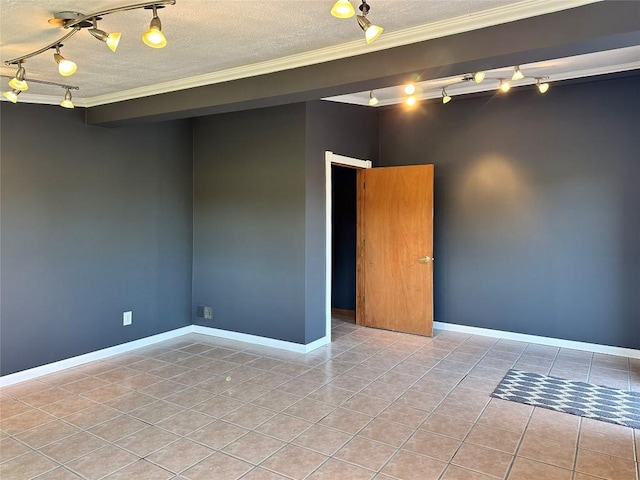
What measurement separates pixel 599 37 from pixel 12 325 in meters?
4.45

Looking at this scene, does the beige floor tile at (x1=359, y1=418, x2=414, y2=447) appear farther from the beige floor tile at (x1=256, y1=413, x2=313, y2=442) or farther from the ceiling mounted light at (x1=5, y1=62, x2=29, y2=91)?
the ceiling mounted light at (x1=5, y1=62, x2=29, y2=91)

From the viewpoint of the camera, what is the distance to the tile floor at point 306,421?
96.8 inches

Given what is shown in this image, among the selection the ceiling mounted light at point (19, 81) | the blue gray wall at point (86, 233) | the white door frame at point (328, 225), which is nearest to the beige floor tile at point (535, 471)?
the white door frame at point (328, 225)

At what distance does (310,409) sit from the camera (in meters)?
3.18

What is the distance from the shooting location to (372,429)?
9.48 ft

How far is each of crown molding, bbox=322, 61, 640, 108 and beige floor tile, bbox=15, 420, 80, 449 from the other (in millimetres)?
3477

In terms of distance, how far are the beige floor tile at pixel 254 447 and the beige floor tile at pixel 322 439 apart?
0.46 feet

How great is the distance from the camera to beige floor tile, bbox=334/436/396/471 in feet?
8.19

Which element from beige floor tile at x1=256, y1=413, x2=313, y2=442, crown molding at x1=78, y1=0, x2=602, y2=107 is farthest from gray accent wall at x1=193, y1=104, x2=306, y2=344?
beige floor tile at x1=256, y1=413, x2=313, y2=442

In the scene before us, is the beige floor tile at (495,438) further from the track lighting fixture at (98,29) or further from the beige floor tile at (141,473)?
the track lighting fixture at (98,29)

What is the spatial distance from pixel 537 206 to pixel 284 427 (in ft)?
11.7

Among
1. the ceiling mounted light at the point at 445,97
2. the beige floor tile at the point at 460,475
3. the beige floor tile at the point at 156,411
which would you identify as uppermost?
the ceiling mounted light at the point at 445,97

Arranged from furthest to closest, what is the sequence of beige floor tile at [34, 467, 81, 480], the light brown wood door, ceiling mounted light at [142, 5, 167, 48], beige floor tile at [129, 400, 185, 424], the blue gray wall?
the light brown wood door → the blue gray wall → beige floor tile at [129, 400, 185, 424] → beige floor tile at [34, 467, 81, 480] → ceiling mounted light at [142, 5, 167, 48]

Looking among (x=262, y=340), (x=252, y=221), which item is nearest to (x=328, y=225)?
(x=252, y=221)
